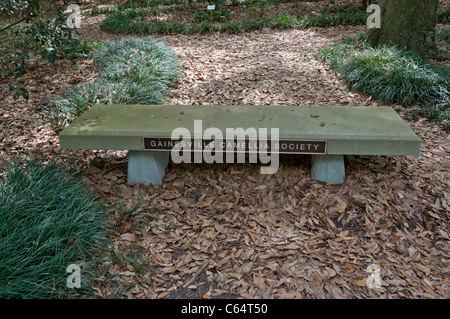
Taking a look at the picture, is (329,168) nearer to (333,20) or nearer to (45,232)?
(45,232)

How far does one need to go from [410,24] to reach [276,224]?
186 inches

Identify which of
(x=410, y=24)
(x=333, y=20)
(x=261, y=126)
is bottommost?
(x=261, y=126)

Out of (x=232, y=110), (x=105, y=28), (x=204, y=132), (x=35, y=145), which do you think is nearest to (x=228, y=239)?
(x=204, y=132)

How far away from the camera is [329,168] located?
341 cm

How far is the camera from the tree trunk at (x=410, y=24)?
19.0 ft

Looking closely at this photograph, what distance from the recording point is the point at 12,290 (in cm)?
217

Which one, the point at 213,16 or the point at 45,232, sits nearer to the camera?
the point at 45,232

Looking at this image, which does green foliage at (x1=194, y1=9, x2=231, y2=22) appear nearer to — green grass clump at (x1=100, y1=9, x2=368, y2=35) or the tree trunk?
green grass clump at (x1=100, y1=9, x2=368, y2=35)

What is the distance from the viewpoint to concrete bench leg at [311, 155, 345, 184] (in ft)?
11.1

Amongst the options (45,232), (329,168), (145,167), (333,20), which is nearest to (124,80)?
(145,167)

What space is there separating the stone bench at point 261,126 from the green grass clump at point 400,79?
59.0 inches
